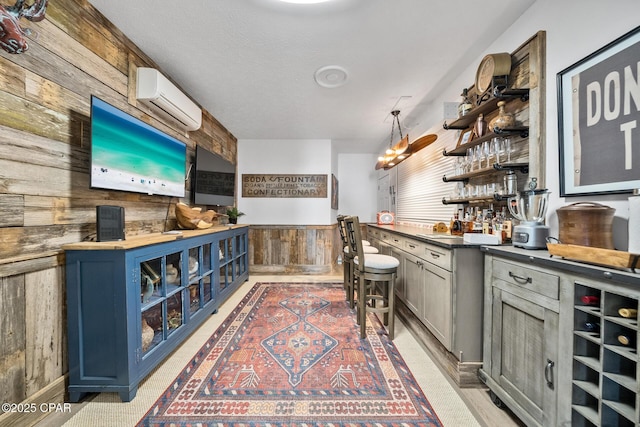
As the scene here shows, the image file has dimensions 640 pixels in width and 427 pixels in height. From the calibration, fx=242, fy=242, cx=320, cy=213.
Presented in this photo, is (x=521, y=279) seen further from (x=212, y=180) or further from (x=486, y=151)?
(x=212, y=180)

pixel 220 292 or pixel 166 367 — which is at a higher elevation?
pixel 220 292

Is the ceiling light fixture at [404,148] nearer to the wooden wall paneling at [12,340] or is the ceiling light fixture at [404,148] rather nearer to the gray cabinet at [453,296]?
the gray cabinet at [453,296]

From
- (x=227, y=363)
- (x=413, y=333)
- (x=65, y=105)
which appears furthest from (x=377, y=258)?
(x=65, y=105)

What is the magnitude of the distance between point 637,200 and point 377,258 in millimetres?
1628

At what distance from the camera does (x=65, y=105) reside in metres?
1.54

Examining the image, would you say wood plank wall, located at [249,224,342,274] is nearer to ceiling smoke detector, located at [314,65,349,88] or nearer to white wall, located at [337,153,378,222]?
white wall, located at [337,153,378,222]

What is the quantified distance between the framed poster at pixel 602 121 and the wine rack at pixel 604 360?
1.98 feet

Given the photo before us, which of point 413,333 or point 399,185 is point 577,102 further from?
point 399,185

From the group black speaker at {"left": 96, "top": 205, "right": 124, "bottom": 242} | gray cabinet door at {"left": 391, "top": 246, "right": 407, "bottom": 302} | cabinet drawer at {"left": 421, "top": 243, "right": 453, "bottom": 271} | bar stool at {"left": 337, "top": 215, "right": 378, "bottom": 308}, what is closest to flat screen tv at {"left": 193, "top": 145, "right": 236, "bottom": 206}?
black speaker at {"left": 96, "top": 205, "right": 124, "bottom": 242}

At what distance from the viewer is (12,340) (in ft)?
4.11

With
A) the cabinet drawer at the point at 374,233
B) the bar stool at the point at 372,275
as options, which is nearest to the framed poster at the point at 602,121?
the bar stool at the point at 372,275

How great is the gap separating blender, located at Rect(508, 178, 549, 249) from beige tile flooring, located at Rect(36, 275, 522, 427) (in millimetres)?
1008

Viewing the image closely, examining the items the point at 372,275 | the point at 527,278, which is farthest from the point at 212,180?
the point at 527,278

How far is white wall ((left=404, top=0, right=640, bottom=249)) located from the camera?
1.20 metres
